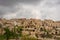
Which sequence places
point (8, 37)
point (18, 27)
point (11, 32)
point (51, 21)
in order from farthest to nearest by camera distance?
point (51, 21) → point (18, 27) → point (11, 32) → point (8, 37)

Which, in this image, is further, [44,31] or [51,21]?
[51,21]

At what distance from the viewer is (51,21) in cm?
6353

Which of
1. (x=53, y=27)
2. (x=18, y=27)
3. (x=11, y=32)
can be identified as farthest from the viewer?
(x=53, y=27)

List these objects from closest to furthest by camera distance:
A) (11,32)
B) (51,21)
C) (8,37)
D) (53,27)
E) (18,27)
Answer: (8,37), (11,32), (18,27), (53,27), (51,21)

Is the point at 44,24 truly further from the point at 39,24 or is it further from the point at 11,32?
the point at 11,32

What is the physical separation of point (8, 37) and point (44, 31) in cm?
1262

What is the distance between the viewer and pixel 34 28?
54656 millimetres

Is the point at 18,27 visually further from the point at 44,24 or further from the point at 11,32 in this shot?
the point at 44,24

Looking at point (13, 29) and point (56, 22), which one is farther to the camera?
point (56, 22)

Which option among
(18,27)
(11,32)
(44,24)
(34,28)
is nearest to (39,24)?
(44,24)

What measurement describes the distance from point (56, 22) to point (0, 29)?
22.3 meters

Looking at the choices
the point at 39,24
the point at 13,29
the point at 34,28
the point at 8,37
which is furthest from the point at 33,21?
the point at 8,37

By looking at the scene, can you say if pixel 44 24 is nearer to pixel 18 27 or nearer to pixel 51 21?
pixel 51 21

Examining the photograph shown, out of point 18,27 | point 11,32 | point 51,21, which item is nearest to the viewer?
point 11,32
